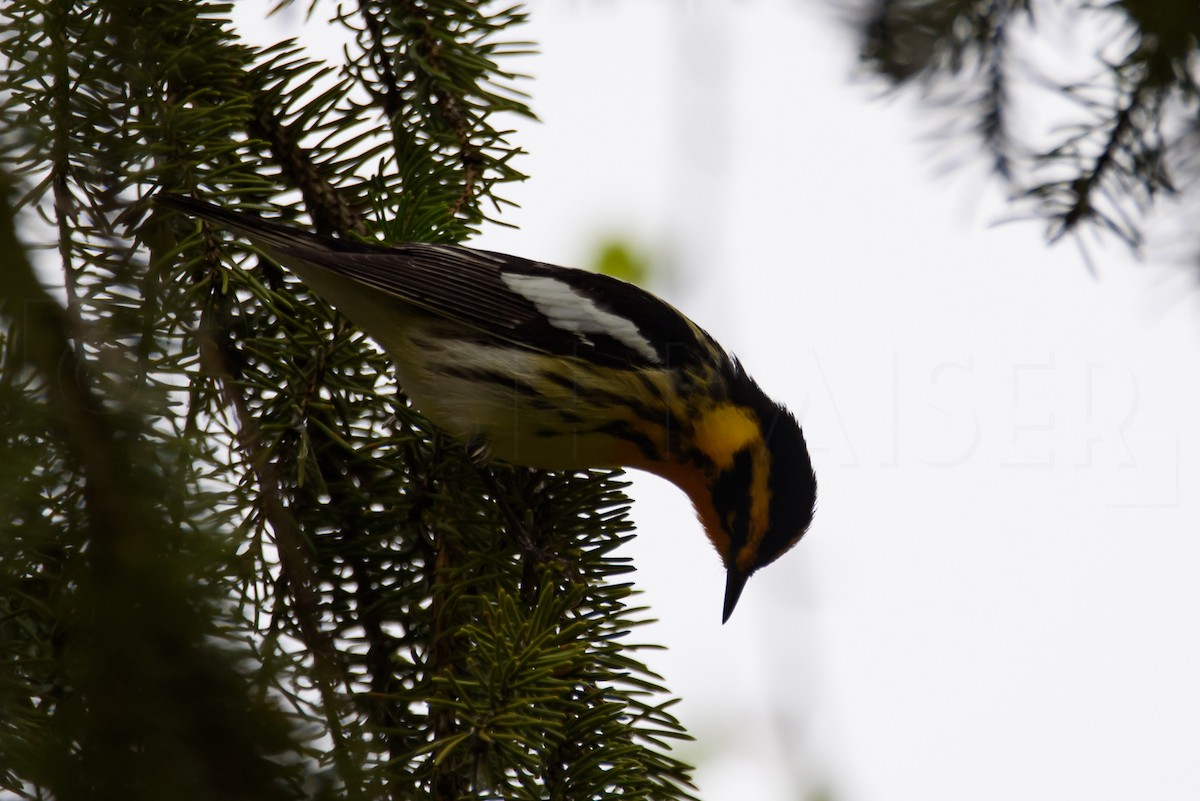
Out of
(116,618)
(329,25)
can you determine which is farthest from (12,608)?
(329,25)

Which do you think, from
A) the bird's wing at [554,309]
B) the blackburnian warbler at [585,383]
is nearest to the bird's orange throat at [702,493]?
the blackburnian warbler at [585,383]

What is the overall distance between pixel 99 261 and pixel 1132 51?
1779mm

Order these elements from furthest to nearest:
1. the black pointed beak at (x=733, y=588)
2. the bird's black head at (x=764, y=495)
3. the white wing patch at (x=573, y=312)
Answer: the white wing patch at (x=573, y=312) < the black pointed beak at (x=733, y=588) < the bird's black head at (x=764, y=495)

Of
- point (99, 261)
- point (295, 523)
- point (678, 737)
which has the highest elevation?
point (99, 261)

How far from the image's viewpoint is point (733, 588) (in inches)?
99.3

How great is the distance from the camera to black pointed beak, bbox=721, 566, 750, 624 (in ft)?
8.23

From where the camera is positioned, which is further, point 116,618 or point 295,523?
point 295,523

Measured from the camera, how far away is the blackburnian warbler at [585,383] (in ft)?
7.53

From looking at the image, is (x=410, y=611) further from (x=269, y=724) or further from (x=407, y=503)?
(x=269, y=724)

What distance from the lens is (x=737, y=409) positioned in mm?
2613

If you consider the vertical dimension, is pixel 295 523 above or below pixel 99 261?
below

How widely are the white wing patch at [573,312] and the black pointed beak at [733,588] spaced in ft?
1.94

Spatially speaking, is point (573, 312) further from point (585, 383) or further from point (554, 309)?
point (585, 383)

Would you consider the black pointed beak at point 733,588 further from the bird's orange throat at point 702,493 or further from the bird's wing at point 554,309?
the bird's wing at point 554,309
